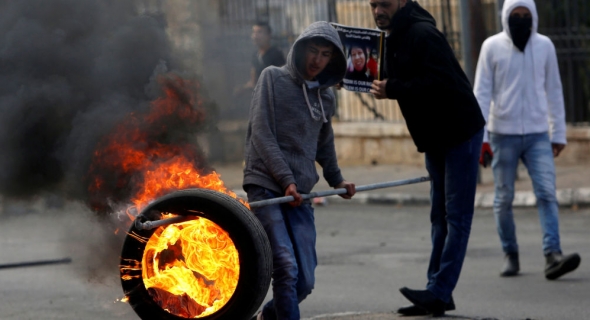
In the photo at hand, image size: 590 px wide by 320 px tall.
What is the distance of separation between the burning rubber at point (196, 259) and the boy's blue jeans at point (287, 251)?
0.27 m

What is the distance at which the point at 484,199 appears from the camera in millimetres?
11258

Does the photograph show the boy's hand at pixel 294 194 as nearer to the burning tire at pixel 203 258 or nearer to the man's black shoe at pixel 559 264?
the burning tire at pixel 203 258

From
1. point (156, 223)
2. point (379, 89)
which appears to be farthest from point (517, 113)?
point (156, 223)

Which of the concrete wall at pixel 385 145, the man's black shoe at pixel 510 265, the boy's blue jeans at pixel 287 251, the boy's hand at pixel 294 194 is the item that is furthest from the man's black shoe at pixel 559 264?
the concrete wall at pixel 385 145

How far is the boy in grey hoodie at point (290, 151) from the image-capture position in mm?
5008

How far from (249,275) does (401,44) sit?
2.05 metres

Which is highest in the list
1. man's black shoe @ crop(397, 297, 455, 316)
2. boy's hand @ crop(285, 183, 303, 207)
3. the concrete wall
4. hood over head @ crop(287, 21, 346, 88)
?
hood over head @ crop(287, 21, 346, 88)

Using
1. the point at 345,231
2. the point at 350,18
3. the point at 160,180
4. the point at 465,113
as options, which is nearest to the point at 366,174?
the point at 350,18

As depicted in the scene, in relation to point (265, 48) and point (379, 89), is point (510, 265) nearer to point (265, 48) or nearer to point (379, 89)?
point (379, 89)

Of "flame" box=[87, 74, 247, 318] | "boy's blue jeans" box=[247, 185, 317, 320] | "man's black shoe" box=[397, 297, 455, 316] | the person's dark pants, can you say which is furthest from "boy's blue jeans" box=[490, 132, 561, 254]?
"flame" box=[87, 74, 247, 318]

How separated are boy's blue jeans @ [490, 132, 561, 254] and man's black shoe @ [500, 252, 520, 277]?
0.12 feet

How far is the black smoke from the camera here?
18.4 ft

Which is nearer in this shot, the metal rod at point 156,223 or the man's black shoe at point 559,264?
the metal rod at point 156,223

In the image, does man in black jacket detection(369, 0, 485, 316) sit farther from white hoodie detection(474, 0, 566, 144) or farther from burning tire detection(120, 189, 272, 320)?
burning tire detection(120, 189, 272, 320)
